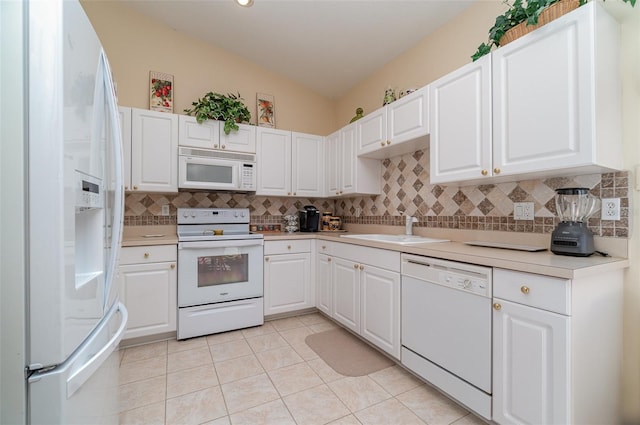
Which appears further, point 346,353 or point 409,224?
point 409,224

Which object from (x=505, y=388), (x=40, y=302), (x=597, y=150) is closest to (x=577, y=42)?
(x=597, y=150)

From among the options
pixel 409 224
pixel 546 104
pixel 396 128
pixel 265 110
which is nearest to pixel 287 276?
pixel 409 224

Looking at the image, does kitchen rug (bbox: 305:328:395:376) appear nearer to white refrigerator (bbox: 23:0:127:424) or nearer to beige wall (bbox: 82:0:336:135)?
white refrigerator (bbox: 23:0:127:424)

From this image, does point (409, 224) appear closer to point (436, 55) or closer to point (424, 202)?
point (424, 202)

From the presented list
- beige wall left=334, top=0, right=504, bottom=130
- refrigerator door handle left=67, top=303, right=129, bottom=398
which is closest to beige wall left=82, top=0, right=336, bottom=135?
beige wall left=334, top=0, right=504, bottom=130

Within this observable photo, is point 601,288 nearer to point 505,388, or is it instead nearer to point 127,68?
point 505,388

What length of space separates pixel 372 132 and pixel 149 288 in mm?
2430

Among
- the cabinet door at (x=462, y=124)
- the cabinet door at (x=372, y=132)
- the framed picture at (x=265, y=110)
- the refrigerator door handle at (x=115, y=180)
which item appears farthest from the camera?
the framed picture at (x=265, y=110)

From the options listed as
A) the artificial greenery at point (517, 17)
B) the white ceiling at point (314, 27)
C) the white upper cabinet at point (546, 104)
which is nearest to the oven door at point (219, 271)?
the white upper cabinet at point (546, 104)

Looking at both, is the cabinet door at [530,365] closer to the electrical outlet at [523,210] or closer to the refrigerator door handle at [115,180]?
the electrical outlet at [523,210]

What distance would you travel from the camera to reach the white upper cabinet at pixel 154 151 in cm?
256

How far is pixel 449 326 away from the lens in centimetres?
159

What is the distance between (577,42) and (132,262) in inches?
125

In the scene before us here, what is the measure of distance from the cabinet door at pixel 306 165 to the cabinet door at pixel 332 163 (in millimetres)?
67
